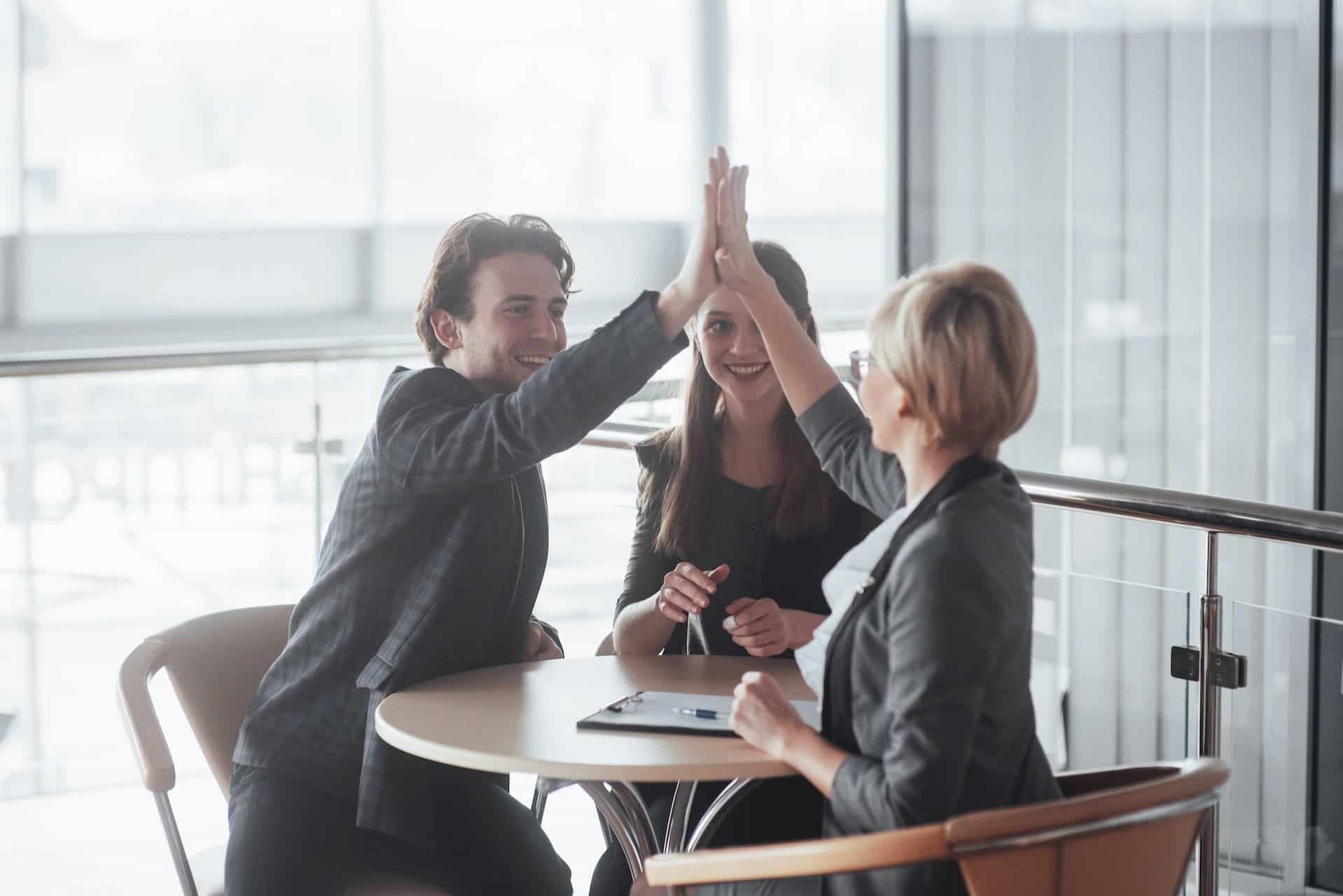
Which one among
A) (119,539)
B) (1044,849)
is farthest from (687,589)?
(119,539)

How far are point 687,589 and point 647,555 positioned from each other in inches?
11.8

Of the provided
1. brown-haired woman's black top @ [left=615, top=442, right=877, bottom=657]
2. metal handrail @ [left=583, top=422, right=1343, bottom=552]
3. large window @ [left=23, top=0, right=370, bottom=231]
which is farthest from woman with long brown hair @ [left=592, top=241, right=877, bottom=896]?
large window @ [left=23, top=0, right=370, bottom=231]

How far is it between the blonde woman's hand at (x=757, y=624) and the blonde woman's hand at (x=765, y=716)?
1.47ft

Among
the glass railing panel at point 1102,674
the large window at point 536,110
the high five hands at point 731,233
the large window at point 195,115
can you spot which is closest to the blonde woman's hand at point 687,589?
the high five hands at point 731,233

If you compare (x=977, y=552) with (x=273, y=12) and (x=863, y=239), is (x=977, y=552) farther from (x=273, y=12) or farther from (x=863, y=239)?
(x=863, y=239)

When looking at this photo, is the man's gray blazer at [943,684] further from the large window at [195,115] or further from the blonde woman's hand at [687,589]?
the large window at [195,115]

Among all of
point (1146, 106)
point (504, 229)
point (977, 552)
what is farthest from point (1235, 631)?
point (1146, 106)

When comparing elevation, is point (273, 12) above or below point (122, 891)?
above

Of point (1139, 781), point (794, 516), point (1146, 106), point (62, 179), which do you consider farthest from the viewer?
point (62, 179)

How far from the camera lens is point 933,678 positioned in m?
1.39

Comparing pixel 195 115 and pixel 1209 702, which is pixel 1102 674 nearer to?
pixel 1209 702

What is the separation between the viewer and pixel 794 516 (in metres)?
2.28

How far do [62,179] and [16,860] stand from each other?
3538 millimetres

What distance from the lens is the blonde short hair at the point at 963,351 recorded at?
146 centimetres
